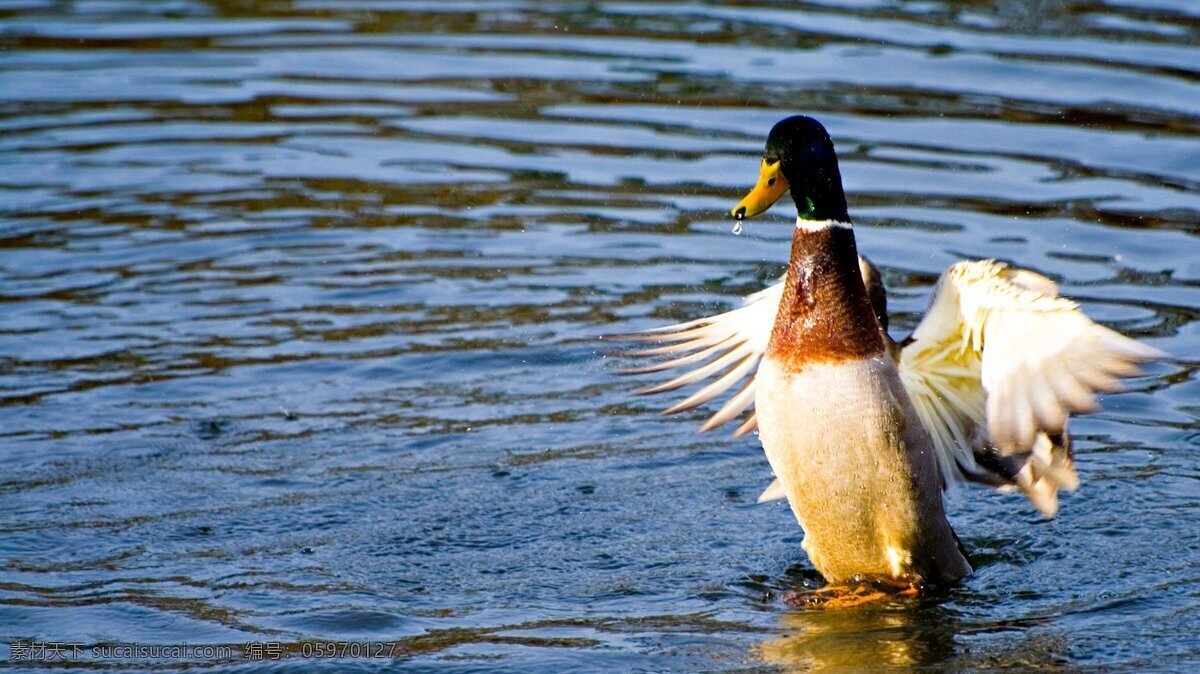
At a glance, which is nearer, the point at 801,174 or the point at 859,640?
the point at 859,640

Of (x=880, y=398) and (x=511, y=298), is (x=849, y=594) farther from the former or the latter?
(x=511, y=298)

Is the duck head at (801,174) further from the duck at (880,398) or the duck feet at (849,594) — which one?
the duck feet at (849,594)

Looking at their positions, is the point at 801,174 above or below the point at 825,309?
above

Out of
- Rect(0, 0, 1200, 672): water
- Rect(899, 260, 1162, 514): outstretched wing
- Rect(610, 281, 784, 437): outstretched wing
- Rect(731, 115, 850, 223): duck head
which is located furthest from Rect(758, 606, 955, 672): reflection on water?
Rect(731, 115, 850, 223): duck head

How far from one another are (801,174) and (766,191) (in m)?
0.12

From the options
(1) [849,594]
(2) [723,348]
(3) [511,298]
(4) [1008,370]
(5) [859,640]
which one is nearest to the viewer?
(4) [1008,370]

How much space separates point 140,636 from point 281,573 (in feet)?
1.95

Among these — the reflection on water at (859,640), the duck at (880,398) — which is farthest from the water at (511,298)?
the duck at (880,398)

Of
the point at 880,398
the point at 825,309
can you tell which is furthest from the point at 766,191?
the point at 880,398

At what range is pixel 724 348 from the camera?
627 centimetres

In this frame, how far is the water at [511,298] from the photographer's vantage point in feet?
17.2

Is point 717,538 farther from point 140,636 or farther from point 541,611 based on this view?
point 140,636

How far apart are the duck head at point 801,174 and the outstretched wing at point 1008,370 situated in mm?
433

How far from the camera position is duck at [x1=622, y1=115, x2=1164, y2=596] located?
5023 mm
